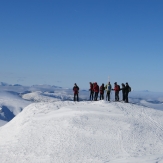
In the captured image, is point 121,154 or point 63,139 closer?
point 121,154

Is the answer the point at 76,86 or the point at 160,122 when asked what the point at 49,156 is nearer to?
the point at 160,122

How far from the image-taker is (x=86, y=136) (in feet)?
72.6

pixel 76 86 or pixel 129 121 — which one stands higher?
pixel 76 86

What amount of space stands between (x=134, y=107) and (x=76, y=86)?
7.71 meters

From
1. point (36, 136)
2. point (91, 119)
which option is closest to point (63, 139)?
point (36, 136)

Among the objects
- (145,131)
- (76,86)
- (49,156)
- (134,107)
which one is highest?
(76,86)

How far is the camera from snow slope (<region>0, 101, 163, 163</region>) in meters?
19.0

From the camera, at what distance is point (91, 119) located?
988 inches

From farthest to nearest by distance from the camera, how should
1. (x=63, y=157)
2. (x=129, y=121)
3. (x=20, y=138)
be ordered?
1. (x=129, y=121)
2. (x=20, y=138)
3. (x=63, y=157)

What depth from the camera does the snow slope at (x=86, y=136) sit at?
749 inches

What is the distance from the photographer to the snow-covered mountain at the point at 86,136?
62.4 feet

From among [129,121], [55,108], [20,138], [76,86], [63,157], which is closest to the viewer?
[63,157]

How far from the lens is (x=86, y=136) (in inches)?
871

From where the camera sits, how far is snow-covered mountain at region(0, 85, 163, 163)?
749 inches
